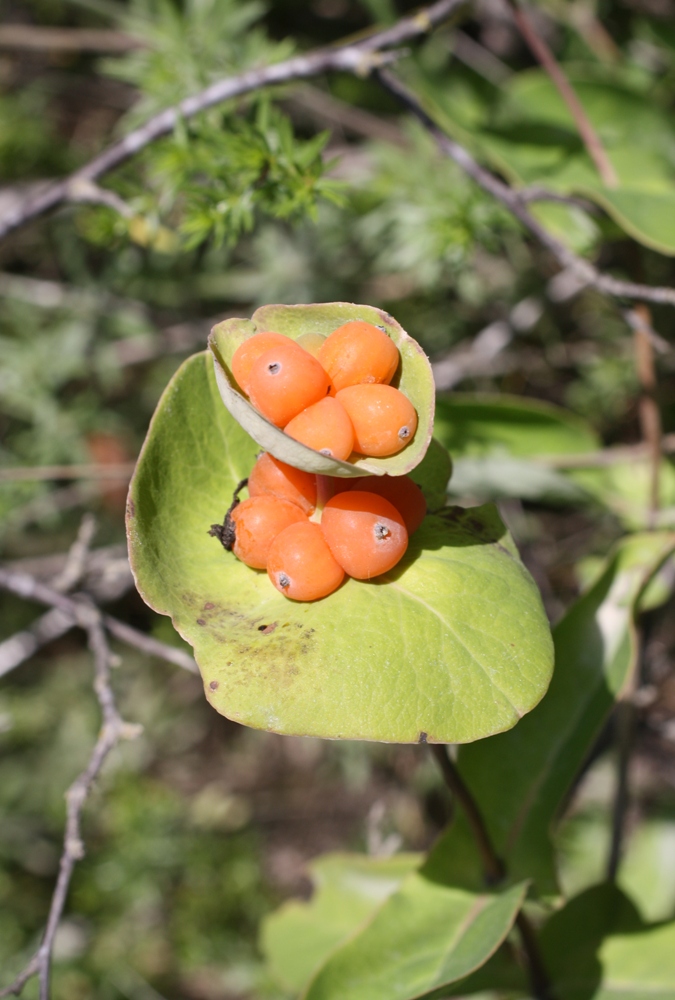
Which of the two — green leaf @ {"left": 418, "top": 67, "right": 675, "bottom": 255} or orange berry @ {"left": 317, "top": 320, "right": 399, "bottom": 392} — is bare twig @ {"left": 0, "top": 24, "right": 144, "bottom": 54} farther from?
orange berry @ {"left": 317, "top": 320, "right": 399, "bottom": 392}

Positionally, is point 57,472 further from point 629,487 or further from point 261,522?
point 629,487

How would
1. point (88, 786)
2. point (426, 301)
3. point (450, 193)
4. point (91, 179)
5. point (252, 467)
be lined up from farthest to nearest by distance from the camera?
point (426, 301) → point (450, 193) → point (91, 179) → point (88, 786) → point (252, 467)

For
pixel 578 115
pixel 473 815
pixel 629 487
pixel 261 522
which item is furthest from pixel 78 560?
pixel 578 115

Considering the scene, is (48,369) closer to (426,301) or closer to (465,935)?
(426,301)

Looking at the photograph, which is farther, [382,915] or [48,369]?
[48,369]

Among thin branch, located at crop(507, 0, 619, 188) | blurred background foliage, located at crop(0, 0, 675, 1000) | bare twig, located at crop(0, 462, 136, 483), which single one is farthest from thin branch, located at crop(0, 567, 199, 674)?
thin branch, located at crop(507, 0, 619, 188)

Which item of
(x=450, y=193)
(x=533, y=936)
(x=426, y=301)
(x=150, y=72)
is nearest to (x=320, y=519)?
(x=533, y=936)

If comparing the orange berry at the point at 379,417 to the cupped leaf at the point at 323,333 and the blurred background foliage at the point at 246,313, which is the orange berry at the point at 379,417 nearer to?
the cupped leaf at the point at 323,333

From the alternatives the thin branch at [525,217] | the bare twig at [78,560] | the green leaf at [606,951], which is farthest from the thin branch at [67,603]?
the thin branch at [525,217]
